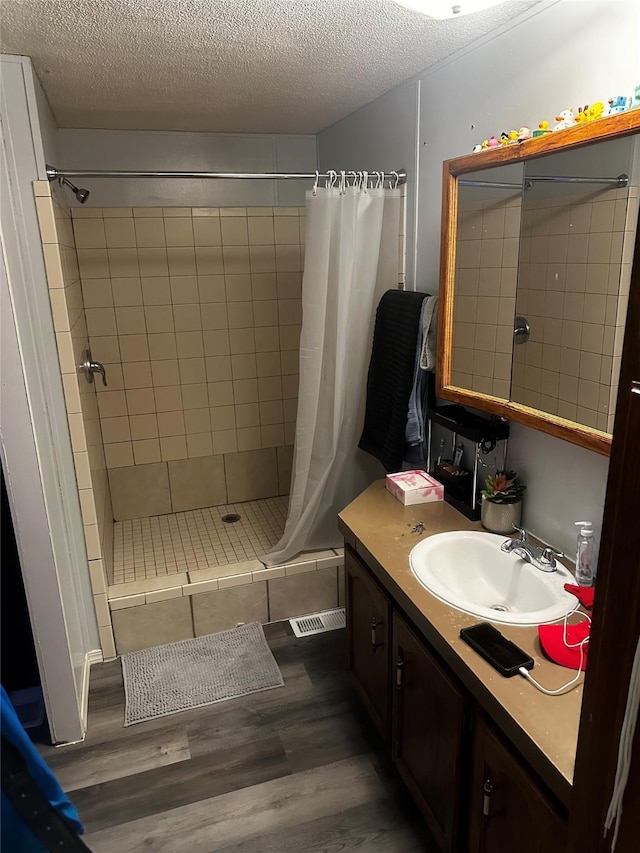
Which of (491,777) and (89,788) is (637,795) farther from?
(89,788)

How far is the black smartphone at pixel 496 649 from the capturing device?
1314mm

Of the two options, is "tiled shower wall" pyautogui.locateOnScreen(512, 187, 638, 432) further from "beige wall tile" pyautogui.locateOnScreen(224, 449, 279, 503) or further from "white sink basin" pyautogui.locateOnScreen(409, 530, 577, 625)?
"beige wall tile" pyautogui.locateOnScreen(224, 449, 279, 503)

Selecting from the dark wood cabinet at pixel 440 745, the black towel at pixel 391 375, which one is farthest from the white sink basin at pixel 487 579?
the black towel at pixel 391 375

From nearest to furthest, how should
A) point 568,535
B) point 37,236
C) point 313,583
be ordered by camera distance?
point 568,535, point 37,236, point 313,583

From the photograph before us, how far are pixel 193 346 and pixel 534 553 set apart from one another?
89.3 inches

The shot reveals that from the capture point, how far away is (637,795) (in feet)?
2.62

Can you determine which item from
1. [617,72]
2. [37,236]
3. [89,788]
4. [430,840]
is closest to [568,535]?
[430,840]

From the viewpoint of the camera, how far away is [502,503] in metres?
1.89

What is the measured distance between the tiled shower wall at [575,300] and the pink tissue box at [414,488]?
0.51m

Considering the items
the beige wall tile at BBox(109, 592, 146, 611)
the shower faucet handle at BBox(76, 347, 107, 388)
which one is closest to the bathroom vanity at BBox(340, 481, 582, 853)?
the beige wall tile at BBox(109, 592, 146, 611)

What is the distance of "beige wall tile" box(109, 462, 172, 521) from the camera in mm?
3418

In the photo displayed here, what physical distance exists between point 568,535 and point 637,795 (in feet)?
3.33

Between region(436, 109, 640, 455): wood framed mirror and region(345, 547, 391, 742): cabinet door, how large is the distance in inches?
26.3

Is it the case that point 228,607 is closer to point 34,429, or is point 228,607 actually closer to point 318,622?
point 318,622
